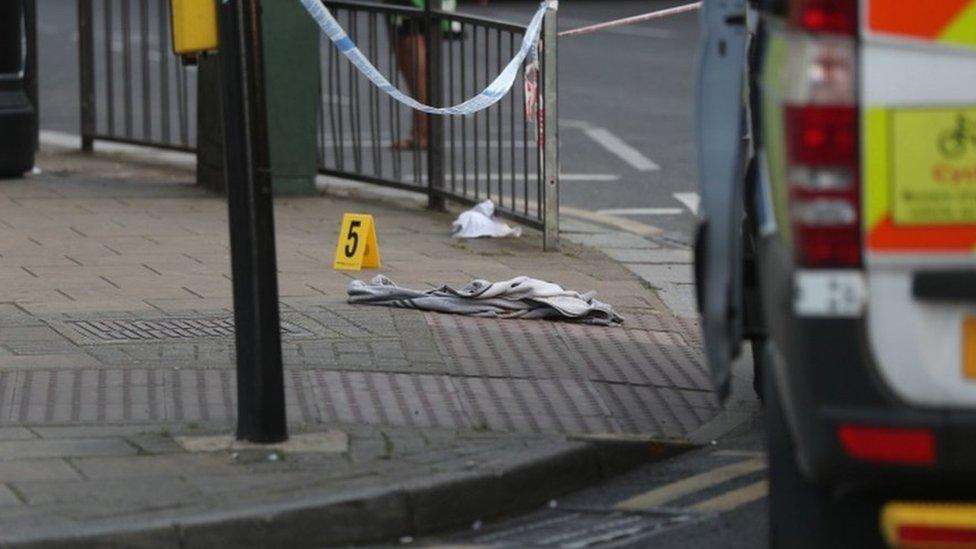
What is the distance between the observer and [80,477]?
6.16 meters

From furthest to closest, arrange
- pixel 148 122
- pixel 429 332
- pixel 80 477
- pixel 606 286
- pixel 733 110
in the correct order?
1. pixel 148 122
2. pixel 606 286
3. pixel 429 332
4. pixel 80 477
5. pixel 733 110

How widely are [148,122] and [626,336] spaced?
6.35 metres

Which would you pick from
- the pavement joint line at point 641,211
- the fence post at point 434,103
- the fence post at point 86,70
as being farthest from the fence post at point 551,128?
the fence post at point 86,70

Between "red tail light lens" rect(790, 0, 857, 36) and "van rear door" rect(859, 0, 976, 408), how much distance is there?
0.09ft

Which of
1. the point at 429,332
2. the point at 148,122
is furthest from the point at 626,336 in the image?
the point at 148,122

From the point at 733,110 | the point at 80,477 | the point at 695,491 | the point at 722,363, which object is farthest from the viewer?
the point at 695,491

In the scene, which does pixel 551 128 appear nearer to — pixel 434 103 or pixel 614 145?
pixel 434 103

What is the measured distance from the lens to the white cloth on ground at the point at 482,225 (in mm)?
10953

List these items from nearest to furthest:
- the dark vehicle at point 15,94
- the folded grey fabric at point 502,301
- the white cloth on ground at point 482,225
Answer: the folded grey fabric at point 502,301 < the white cloth on ground at point 482,225 < the dark vehicle at point 15,94

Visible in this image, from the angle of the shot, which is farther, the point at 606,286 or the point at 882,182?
the point at 606,286

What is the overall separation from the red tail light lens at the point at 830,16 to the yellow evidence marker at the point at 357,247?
18.2 ft

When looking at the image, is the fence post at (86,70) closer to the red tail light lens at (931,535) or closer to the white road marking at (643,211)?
the white road marking at (643,211)

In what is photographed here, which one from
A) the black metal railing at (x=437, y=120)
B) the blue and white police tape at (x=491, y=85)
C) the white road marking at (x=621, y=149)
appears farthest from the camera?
the white road marking at (x=621, y=149)

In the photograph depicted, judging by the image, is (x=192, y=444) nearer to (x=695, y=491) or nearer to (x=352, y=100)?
(x=695, y=491)
